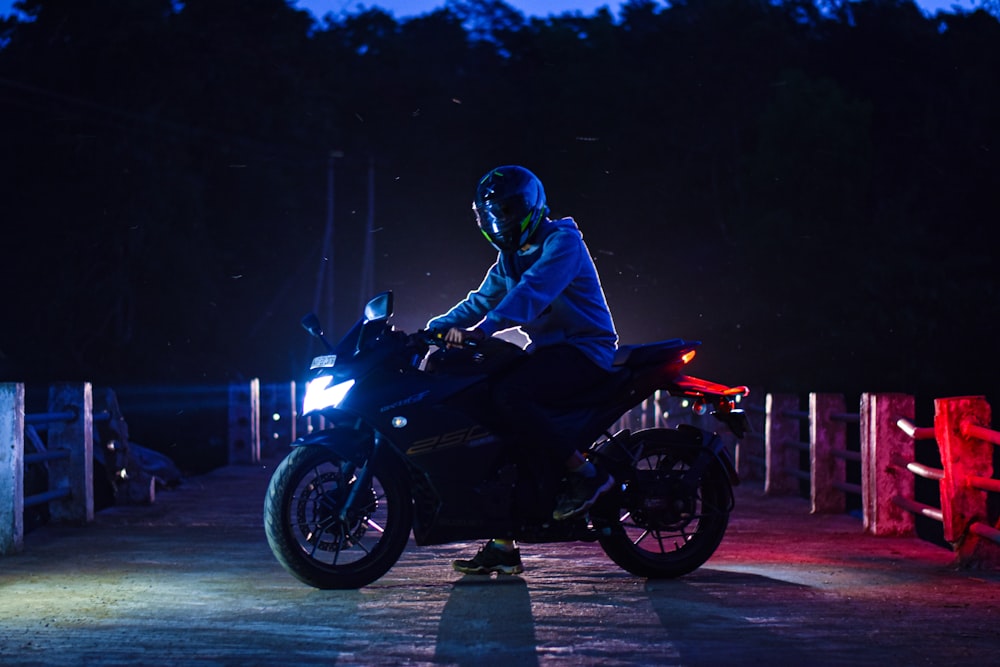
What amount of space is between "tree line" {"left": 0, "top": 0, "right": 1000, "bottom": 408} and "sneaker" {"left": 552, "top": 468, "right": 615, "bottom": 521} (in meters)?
38.1

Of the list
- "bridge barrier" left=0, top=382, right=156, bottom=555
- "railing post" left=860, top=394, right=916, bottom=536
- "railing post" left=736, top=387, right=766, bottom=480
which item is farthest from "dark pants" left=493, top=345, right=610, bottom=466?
"railing post" left=736, top=387, right=766, bottom=480

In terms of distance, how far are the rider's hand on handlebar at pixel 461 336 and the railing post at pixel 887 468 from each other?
14.7 ft

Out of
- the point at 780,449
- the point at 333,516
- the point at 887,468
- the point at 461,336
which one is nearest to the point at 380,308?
the point at 461,336

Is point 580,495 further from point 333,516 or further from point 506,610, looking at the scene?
point 333,516

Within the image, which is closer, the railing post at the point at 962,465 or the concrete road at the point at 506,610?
the concrete road at the point at 506,610

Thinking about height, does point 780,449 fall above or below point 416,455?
below

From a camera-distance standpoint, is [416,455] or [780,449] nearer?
[416,455]

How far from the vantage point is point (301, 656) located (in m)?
5.91

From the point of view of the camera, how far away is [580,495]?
309 inches

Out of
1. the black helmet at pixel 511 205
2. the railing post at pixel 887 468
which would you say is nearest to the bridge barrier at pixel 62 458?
the black helmet at pixel 511 205

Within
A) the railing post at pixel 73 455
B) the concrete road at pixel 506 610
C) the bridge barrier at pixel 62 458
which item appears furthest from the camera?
the railing post at pixel 73 455

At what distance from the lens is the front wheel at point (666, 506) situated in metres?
8.24

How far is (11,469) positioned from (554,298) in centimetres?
420

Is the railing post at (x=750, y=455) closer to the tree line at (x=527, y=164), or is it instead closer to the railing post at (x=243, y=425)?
the railing post at (x=243, y=425)
